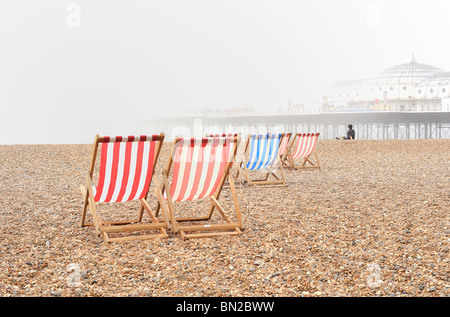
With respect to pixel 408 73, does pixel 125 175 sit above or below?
below

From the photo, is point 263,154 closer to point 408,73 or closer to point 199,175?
point 199,175

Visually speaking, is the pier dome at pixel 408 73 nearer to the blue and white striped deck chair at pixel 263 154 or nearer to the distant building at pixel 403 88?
the distant building at pixel 403 88

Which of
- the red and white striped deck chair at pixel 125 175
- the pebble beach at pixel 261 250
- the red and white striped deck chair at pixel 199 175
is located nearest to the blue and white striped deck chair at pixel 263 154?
the pebble beach at pixel 261 250

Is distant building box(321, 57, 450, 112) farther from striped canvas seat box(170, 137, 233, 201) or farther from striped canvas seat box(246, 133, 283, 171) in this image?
striped canvas seat box(170, 137, 233, 201)

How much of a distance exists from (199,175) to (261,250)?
31.6 inches

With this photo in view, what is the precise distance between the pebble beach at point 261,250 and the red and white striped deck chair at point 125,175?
0.41ft

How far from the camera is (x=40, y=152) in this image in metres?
10.1

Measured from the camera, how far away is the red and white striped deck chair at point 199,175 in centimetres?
353

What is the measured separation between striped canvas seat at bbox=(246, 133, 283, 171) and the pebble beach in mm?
493

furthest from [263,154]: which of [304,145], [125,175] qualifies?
[125,175]

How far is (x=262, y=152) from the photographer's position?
642 cm

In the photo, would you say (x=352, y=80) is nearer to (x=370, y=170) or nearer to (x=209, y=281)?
(x=370, y=170)

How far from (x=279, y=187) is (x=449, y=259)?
331 cm
